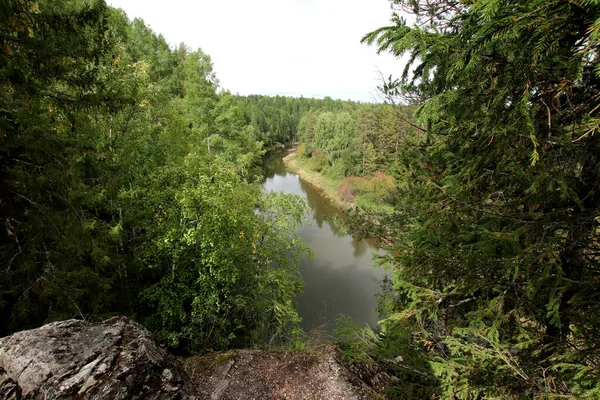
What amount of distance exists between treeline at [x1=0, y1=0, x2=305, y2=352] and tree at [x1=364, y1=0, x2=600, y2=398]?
4.62 metres

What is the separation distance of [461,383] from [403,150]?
556 cm

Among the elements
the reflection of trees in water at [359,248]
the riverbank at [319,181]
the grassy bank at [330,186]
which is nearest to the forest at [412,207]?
the reflection of trees in water at [359,248]

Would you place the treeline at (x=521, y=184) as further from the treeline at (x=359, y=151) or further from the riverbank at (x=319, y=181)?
the riverbank at (x=319, y=181)

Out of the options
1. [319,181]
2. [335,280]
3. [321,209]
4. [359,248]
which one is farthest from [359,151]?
[335,280]

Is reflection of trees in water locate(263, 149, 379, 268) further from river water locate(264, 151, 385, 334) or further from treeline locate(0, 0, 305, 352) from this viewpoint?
treeline locate(0, 0, 305, 352)

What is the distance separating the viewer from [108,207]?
686 centimetres

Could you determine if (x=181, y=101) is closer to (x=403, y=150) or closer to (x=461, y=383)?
(x=403, y=150)

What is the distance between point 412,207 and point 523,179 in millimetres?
3180

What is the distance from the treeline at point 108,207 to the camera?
14.3 feet

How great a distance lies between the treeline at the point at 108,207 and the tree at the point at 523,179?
15.2 ft

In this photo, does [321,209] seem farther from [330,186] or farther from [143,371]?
[143,371]

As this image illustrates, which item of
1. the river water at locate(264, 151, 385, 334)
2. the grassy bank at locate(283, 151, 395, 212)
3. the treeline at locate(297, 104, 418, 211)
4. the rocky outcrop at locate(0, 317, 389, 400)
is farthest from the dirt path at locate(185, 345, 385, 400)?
the treeline at locate(297, 104, 418, 211)

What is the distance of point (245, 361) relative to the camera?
5004 millimetres

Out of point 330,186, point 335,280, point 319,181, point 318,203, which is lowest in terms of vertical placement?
point 335,280
